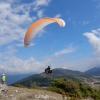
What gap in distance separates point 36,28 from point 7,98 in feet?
52.0

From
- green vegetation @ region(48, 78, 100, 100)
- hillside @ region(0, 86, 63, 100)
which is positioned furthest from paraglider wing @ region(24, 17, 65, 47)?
green vegetation @ region(48, 78, 100, 100)

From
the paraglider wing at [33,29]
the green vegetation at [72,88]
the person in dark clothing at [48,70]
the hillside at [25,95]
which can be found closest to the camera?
the paraglider wing at [33,29]

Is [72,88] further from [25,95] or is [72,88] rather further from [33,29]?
[33,29]

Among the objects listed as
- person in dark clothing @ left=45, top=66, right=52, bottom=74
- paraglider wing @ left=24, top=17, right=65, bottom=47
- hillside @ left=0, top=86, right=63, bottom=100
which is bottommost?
hillside @ left=0, top=86, right=63, bottom=100

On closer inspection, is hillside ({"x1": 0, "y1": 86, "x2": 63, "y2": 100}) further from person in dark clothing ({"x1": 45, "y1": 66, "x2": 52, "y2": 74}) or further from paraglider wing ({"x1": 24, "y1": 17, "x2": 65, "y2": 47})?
paraglider wing ({"x1": 24, "y1": 17, "x2": 65, "y2": 47})

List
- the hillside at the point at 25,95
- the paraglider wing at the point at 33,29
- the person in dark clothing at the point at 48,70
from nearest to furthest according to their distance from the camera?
the paraglider wing at the point at 33,29 < the person in dark clothing at the point at 48,70 < the hillside at the point at 25,95

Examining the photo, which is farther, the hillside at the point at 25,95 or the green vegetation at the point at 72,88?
the green vegetation at the point at 72,88

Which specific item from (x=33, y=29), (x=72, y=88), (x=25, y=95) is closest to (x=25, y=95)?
(x=25, y=95)

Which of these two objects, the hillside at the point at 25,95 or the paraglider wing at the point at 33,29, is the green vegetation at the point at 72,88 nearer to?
the hillside at the point at 25,95

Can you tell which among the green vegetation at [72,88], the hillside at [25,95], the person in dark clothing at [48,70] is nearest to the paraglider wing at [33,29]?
the person in dark clothing at [48,70]

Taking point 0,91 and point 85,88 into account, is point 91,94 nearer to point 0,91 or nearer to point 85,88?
point 85,88

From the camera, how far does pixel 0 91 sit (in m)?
33.3

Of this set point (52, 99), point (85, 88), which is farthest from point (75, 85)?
point (52, 99)

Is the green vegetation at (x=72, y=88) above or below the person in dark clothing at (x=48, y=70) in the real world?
below
